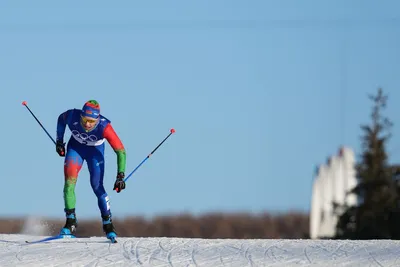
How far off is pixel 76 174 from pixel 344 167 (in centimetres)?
4458

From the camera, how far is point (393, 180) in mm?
44906

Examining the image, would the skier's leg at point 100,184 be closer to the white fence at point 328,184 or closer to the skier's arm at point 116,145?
the skier's arm at point 116,145

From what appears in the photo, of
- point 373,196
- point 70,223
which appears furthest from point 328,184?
point 70,223

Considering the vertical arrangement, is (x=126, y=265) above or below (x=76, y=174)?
below

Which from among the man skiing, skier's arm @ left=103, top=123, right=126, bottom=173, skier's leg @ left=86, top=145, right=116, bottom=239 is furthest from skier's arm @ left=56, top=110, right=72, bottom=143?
skier's arm @ left=103, top=123, right=126, bottom=173

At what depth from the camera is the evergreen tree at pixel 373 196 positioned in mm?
40562

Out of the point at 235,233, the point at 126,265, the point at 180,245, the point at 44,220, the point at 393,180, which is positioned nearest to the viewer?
the point at 126,265

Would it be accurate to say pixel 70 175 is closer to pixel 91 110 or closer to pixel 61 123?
pixel 61 123

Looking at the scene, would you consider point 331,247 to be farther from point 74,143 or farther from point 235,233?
point 235,233

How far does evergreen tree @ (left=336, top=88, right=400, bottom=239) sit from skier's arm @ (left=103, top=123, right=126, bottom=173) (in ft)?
64.4

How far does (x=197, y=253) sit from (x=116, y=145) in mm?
2169

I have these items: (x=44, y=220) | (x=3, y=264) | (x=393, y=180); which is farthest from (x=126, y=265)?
(x=393, y=180)

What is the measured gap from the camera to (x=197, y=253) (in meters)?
19.8

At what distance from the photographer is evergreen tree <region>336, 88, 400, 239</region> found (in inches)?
1597
